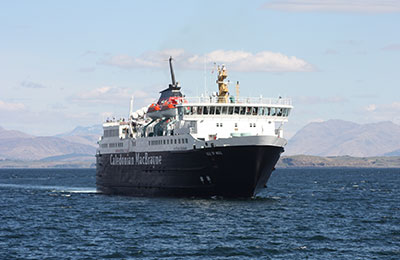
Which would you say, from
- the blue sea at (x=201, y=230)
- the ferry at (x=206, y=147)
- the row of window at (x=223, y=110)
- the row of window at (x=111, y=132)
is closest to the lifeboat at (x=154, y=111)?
the ferry at (x=206, y=147)

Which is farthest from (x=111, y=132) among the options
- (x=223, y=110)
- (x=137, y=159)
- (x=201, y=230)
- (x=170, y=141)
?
(x=201, y=230)

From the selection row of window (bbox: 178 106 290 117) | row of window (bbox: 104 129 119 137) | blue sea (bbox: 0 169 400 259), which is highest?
row of window (bbox: 178 106 290 117)

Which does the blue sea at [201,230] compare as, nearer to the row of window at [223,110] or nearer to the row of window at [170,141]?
the row of window at [170,141]

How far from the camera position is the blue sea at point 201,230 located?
121ft

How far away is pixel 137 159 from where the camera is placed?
238 feet

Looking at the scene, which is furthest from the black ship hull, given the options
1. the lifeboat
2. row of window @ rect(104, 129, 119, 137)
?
row of window @ rect(104, 129, 119, 137)

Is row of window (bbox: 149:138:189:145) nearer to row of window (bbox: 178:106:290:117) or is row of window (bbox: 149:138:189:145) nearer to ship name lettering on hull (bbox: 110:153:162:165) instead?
ship name lettering on hull (bbox: 110:153:162:165)

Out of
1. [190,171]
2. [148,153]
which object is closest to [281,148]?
[190,171]

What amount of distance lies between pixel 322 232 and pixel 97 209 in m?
23.9

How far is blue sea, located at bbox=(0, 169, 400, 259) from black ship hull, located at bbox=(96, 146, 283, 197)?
1229 millimetres

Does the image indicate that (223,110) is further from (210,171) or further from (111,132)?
(111,132)

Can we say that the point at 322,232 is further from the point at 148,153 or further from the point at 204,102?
the point at 148,153

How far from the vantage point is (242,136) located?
58.2 metres

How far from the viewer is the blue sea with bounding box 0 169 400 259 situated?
36.9m
